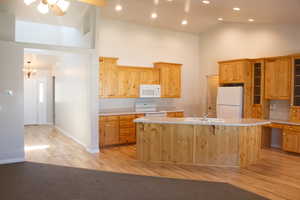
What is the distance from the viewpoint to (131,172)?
15.1 feet

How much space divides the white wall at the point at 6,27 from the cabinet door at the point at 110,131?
286cm

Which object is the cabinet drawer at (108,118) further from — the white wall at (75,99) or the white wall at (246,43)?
the white wall at (246,43)

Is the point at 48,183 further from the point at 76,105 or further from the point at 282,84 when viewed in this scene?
the point at 282,84

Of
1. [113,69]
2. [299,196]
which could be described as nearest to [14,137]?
[113,69]

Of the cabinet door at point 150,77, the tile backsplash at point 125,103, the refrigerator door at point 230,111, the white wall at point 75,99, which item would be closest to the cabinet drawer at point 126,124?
the tile backsplash at point 125,103

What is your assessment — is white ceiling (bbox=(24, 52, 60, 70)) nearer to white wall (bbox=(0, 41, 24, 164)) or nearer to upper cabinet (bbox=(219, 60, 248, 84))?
white wall (bbox=(0, 41, 24, 164))

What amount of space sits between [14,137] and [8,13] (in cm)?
256

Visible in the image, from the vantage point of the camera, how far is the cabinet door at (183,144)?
197 inches

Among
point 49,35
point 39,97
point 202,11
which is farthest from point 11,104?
point 39,97

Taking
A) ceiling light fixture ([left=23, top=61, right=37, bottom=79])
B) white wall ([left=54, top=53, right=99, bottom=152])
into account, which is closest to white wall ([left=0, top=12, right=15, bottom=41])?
white wall ([left=54, top=53, right=99, bottom=152])

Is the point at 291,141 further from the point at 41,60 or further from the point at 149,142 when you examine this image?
the point at 41,60

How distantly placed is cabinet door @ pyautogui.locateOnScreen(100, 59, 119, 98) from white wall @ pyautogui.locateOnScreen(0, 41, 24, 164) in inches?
79.0

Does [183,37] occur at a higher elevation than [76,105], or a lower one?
higher

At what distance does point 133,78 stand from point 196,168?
3.33 m
